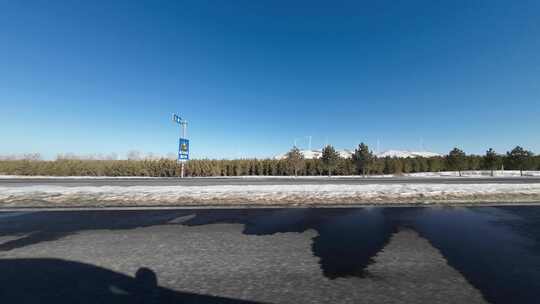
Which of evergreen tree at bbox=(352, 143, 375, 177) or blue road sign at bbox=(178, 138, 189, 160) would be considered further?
evergreen tree at bbox=(352, 143, 375, 177)

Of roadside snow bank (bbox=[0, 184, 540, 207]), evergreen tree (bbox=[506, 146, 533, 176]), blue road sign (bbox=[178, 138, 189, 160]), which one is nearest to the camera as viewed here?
roadside snow bank (bbox=[0, 184, 540, 207])

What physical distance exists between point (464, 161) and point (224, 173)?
35726mm

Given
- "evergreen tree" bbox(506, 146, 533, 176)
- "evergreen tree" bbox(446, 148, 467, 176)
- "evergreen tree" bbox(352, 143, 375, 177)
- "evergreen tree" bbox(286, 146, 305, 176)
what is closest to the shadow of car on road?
"evergreen tree" bbox(286, 146, 305, 176)

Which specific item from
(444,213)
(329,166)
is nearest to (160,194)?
Result: (444,213)

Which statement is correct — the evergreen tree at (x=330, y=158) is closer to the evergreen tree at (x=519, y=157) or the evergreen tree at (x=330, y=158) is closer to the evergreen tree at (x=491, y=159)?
the evergreen tree at (x=491, y=159)

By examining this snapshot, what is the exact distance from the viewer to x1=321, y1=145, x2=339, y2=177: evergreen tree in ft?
102

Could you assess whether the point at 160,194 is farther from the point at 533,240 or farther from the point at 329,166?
the point at 329,166

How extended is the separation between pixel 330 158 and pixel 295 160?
15.7 ft

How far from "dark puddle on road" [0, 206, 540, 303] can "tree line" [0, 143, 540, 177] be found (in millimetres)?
23535

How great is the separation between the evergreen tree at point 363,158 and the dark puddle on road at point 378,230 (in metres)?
22.6

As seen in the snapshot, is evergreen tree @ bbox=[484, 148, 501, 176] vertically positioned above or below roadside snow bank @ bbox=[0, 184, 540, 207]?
above

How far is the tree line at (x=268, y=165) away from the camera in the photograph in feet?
102

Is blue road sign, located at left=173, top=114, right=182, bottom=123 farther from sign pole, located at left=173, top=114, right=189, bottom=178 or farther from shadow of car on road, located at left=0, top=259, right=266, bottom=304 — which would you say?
shadow of car on road, located at left=0, top=259, right=266, bottom=304

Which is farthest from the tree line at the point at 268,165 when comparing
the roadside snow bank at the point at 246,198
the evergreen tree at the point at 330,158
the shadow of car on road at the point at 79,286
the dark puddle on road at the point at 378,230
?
the shadow of car on road at the point at 79,286
